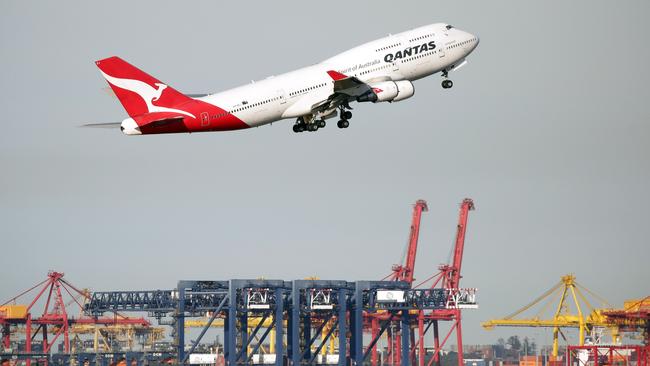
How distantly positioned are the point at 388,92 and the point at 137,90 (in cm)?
2022

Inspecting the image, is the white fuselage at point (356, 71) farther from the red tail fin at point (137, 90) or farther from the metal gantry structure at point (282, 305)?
the metal gantry structure at point (282, 305)

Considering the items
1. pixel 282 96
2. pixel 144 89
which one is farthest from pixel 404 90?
pixel 144 89

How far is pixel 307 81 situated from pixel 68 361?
76.4 m

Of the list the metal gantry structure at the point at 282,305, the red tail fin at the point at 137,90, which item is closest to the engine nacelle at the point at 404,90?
the red tail fin at the point at 137,90

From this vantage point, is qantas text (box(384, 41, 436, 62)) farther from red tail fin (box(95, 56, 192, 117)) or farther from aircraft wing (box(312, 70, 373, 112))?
red tail fin (box(95, 56, 192, 117))

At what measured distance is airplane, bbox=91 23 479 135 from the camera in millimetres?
95562

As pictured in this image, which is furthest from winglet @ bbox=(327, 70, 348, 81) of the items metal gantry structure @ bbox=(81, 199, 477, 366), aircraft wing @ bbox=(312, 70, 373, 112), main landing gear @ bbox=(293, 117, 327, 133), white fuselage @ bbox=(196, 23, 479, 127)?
metal gantry structure @ bbox=(81, 199, 477, 366)

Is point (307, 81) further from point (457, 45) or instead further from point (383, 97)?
point (457, 45)

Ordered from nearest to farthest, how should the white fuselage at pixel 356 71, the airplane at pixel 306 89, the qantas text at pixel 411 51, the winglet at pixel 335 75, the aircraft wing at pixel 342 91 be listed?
the airplane at pixel 306 89, the white fuselage at pixel 356 71, the aircraft wing at pixel 342 91, the winglet at pixel 335 75, the qantas text at pixel 411 51

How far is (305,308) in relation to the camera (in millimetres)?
150375

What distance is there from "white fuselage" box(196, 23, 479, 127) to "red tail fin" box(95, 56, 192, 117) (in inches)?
103

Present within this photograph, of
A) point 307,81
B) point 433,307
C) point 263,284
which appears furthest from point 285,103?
point 433,307

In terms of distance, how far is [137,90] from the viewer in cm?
9675

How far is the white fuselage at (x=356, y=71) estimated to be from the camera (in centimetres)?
9725
